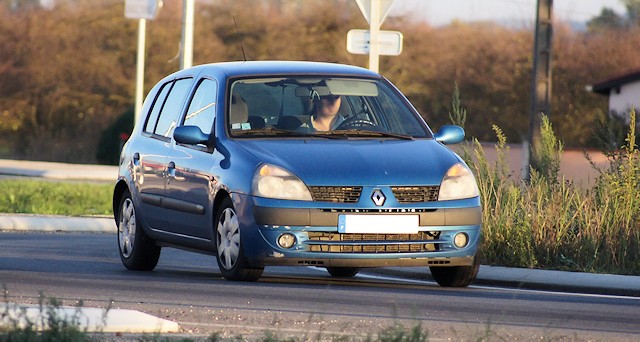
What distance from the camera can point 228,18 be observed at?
6081 cm

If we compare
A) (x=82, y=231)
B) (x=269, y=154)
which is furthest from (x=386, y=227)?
(x=82, y=231)

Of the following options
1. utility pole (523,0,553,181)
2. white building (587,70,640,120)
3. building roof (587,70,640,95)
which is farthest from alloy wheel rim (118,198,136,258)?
building roof (587,70,640,95)

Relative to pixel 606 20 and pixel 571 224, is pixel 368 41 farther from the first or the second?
pixel 606 20

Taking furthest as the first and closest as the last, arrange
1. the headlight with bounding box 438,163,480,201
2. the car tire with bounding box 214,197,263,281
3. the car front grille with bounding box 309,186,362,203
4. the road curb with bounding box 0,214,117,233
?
the road curb with bounding box 0,214,117,233, the car tire with bounding box 214,197,263,281, the headlight with bounding box 438,163,480,201, the car front grille with bounding box 309,186,362,203

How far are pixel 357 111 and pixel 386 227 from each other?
5.19 feet

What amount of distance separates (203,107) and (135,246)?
1.34 metres

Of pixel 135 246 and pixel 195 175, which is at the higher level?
pixel 195 175

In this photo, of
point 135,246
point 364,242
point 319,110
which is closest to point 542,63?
point 135,246

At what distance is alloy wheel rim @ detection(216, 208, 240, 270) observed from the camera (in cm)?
1134

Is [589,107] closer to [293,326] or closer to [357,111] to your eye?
[357,111]

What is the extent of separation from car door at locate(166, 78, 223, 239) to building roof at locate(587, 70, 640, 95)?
36.1m

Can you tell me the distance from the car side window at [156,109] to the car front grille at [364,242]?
118 inches

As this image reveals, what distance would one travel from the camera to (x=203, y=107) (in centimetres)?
1264

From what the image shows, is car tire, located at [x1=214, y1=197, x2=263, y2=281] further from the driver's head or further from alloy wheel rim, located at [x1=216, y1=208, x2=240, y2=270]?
the driver's head
